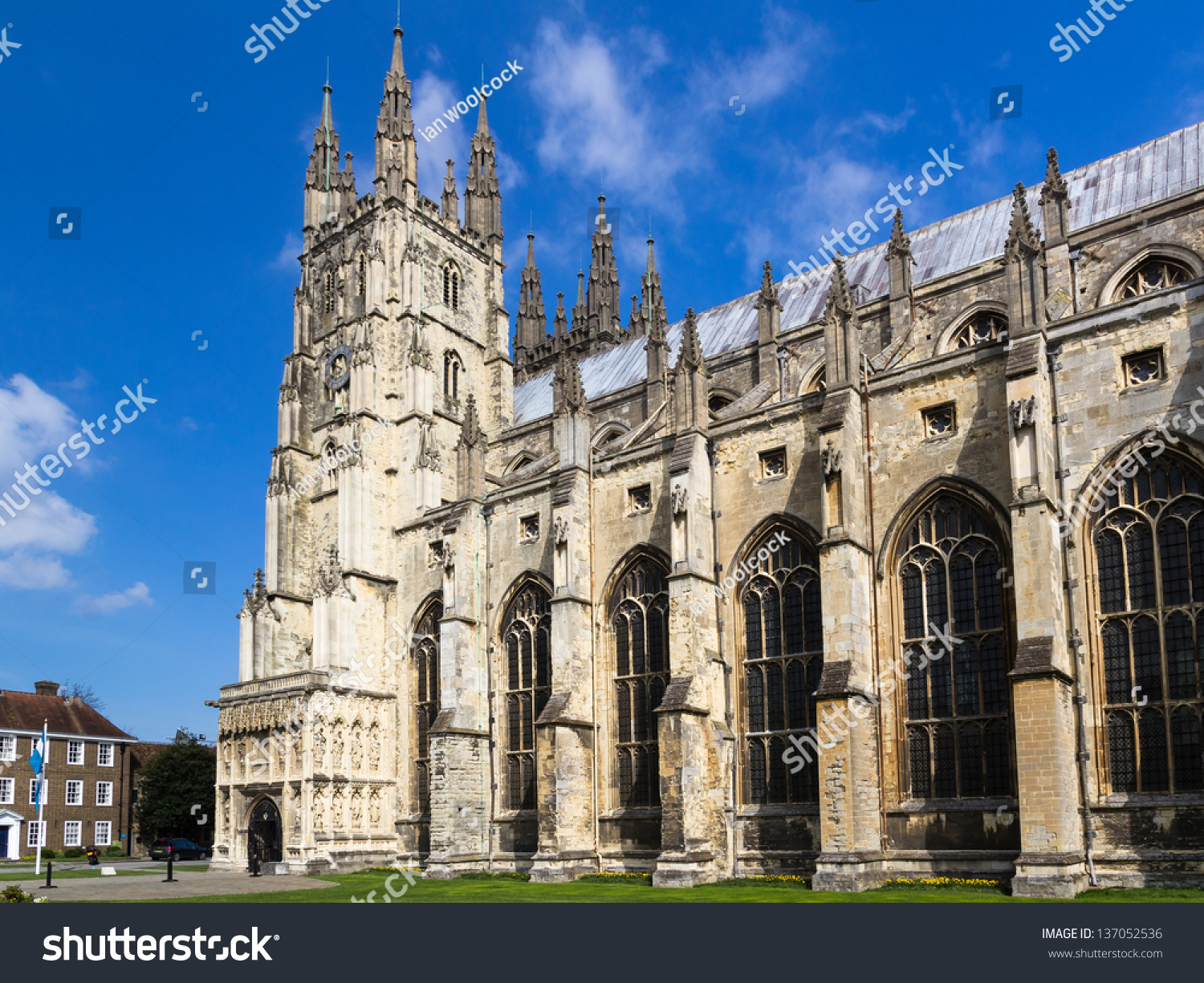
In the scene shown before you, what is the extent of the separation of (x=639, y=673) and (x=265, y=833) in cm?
1646

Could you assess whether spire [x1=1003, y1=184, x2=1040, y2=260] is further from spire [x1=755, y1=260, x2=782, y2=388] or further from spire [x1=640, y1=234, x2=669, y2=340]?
spire [x1=640, y1=234, x2=669, y2=340]

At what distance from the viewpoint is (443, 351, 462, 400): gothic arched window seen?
48.4 meters

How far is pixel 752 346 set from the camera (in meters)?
40.1

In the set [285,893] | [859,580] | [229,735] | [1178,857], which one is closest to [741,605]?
[859,580]

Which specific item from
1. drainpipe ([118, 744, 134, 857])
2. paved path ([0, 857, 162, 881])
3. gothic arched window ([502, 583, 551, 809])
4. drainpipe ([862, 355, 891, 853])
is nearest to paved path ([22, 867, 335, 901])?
paved path ([0, 857, 162, 881])

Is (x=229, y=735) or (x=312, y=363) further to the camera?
(x=312, y=363)

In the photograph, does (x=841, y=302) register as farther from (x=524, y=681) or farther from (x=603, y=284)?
(x=603, y=284)

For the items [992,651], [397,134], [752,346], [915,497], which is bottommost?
[992,651]

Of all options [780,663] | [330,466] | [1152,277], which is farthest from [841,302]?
[330,466]

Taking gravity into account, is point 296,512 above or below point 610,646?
above

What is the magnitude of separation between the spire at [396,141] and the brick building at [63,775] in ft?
116

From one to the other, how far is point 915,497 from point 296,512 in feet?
95.2

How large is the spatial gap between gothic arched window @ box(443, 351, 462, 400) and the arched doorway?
18.8 m
